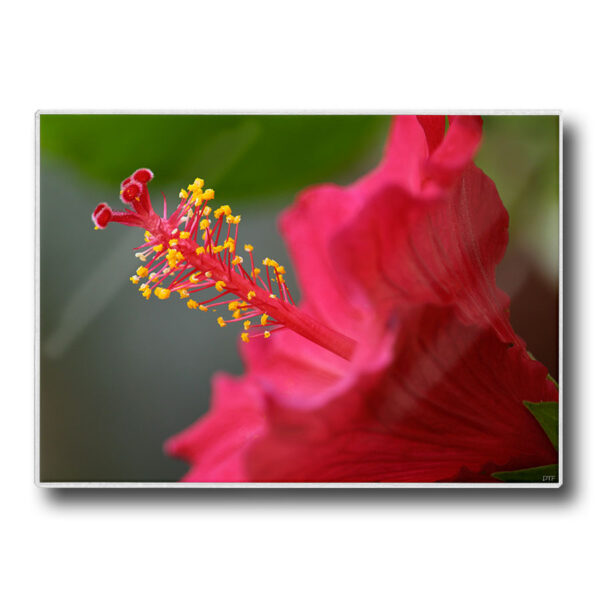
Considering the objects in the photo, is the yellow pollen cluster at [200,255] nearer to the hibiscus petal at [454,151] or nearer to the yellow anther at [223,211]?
the yellow anther at [223,211]

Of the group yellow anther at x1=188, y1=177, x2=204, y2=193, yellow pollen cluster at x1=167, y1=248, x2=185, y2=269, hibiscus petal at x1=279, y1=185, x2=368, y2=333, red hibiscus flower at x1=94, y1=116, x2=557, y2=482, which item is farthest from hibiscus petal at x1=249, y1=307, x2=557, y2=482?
yellow anther at x1=188, y1=177, x2=204, y2=193

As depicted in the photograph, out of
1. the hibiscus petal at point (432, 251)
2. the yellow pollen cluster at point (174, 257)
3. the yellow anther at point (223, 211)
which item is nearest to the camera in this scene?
the hibiscus petal at point (432, 251)

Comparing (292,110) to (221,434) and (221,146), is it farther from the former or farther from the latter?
(221,434)

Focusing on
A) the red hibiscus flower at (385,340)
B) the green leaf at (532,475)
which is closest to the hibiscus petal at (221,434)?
the red hibiscus flower at (385,340)

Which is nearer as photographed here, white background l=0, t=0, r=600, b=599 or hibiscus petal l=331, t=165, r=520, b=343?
hibiscus petal l=331, t=165, r=520, b=343

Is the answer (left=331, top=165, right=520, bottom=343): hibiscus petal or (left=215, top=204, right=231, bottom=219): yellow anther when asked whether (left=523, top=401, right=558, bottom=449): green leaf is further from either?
(left=215, top=204, right=231, bottom=219): yellow anther

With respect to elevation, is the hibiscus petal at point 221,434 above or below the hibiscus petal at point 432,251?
below
